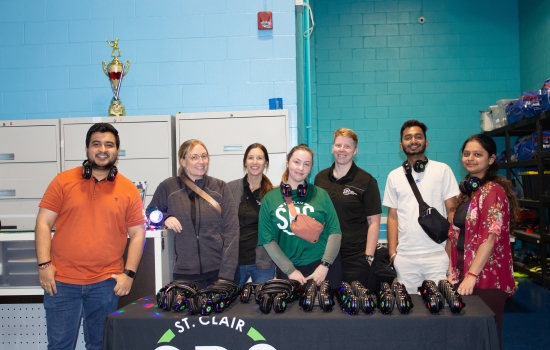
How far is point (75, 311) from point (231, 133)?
2.16m

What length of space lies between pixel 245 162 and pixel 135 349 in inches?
61.2

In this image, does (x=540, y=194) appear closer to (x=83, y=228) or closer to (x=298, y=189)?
(x=298, y=189)

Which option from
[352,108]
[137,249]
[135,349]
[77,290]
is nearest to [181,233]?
[137,249]

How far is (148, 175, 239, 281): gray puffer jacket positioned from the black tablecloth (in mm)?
862

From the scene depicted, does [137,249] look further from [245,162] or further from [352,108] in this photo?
[352,108]

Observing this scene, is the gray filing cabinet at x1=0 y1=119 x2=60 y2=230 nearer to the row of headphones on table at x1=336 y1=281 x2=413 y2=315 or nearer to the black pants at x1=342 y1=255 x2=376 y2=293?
the black pants at x1=342 y1=255 x2=376 y2=293

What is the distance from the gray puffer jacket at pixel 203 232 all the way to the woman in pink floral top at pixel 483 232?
1337 mm

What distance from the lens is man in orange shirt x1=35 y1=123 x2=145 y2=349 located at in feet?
8.47

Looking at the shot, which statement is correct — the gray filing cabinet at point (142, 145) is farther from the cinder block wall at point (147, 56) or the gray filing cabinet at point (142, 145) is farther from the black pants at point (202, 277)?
the black pants at point (202, 277)

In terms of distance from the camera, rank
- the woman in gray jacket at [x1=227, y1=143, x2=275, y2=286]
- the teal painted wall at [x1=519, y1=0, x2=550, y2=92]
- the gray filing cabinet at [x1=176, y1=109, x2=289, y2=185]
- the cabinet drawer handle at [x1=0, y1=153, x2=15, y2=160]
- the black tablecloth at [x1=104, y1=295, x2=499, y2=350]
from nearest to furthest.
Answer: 1. the black tablecloth at [x1=104, y1=295, x2=499, y2=350]
2. the woman in gray jacket at [x1=227, y1=143, x2=275, y2=286]
3. the gray filing cabinet at [x1=176, y1=109, x2=289, y2=185]
4. the cabinet drawer handle at [x1=0, y1=153, x2=15, y2=160]
5. the teal painted wall at [x1=519, y1=0, x2=550, y2=92]

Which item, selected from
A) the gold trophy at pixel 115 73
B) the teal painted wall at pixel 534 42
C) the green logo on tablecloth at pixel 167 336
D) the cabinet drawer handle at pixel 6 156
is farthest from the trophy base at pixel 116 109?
the teal painted wall at pixel 534 42

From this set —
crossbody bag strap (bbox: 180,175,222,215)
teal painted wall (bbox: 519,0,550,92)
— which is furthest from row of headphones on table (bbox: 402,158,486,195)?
teal painted wall (bbox: 519,0,550,92)

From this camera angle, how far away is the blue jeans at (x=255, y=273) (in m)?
3.14

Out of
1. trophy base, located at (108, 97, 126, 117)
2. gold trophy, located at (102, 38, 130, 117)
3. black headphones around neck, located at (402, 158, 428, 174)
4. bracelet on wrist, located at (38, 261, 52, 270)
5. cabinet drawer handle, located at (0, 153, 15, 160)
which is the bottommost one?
bracelet on wrist, located at (38, 261, 52, 270)
